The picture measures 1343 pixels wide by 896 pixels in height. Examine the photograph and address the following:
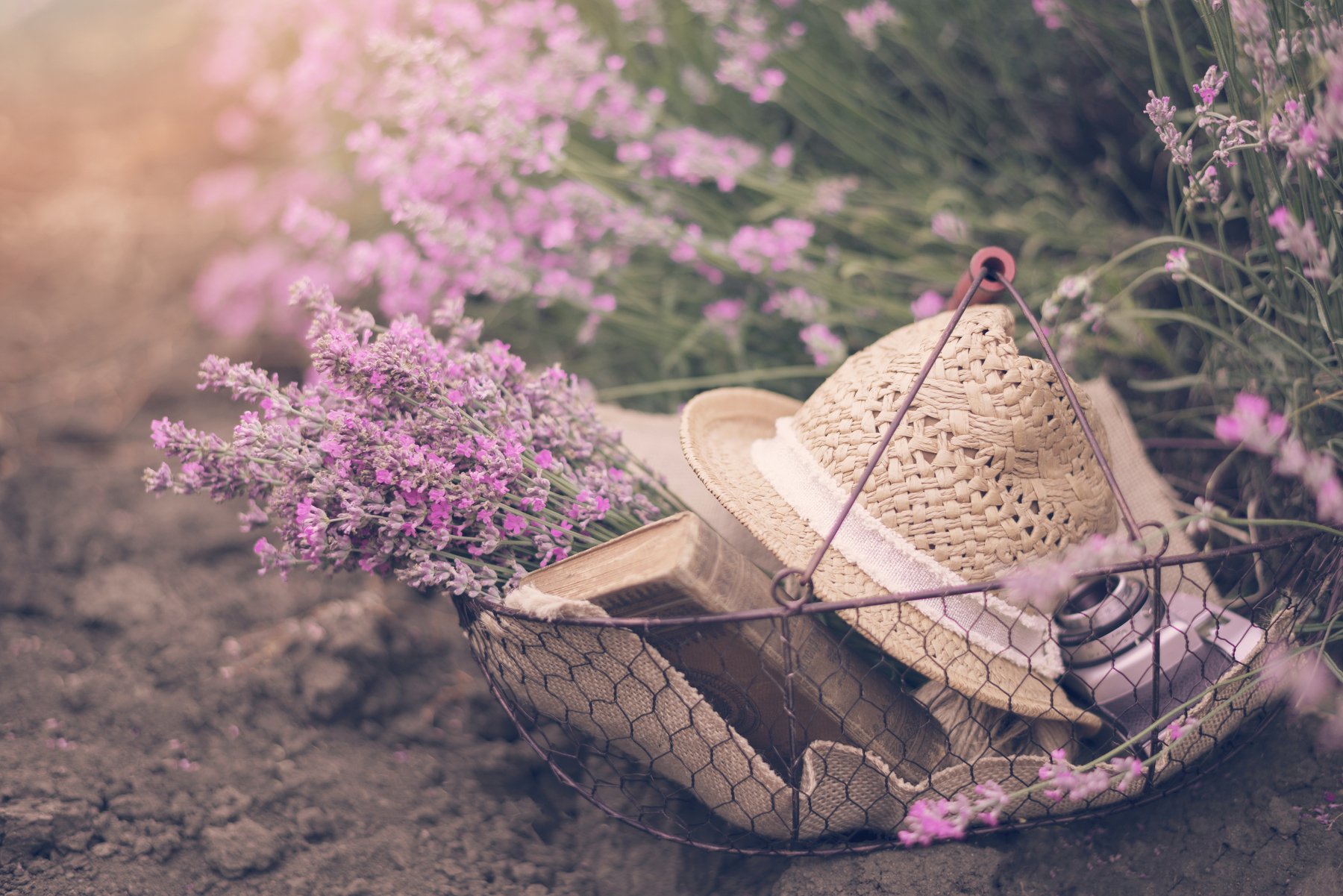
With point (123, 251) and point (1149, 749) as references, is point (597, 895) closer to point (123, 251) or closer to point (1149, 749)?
point (1149, 749)

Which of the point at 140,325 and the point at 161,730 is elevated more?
the point at 140,325

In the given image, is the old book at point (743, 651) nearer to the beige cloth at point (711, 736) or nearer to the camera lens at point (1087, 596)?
the beige cloth at point (711, 736)

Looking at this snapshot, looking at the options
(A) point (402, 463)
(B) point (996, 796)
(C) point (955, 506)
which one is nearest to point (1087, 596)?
(C) point (955, 506)

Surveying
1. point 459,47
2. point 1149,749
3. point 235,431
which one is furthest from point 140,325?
point 1149,749

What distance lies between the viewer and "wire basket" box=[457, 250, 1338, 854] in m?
1.17

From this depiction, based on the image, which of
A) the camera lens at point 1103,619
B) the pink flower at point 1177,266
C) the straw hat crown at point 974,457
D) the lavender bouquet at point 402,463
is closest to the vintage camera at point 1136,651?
the camera lens at point 1103,619

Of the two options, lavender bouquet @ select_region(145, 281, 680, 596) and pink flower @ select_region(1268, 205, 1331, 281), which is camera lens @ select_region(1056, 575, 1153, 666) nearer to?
pink flower @ select_region(1268, 205, 1331, 281)

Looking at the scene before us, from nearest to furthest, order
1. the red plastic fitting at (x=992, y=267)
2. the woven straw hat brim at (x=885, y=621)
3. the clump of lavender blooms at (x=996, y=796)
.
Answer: the clump of lavender blooms at (x=996, y=796), the woven straw hat brim at (x=885, y=621), the red plastic fitting at (x=992, y=267)

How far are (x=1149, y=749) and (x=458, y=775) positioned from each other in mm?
1057

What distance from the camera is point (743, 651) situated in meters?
1.22

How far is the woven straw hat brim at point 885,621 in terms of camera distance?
114cm

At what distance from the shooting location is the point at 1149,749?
1.14 meters

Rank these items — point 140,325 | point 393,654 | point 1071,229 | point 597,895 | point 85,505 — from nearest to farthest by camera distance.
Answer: point 597,895 < point 393,654 < point 1071,229 < point 85,505 < point 140,325

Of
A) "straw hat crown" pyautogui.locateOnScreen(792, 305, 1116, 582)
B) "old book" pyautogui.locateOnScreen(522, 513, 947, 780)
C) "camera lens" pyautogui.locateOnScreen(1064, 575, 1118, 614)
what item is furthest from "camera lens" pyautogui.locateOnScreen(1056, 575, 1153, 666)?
"old book" pyautogui.locateOnScreen(522, 513, 947, 780)
